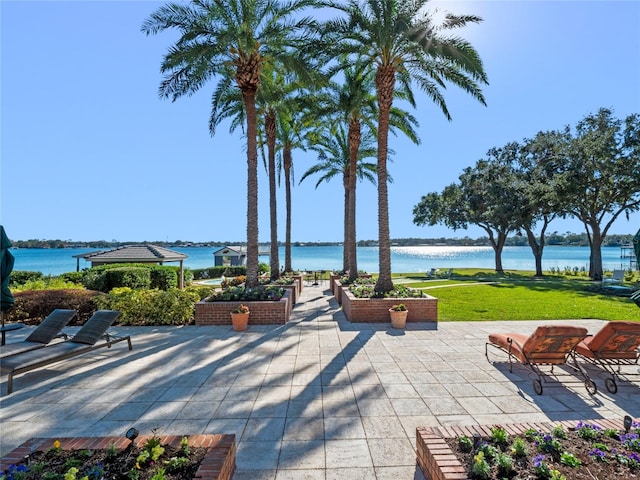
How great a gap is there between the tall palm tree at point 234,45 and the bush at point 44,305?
16.4ft

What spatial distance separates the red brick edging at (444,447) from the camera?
275cm

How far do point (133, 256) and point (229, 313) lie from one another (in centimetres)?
1443

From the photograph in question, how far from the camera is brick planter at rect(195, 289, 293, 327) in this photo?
382 inches

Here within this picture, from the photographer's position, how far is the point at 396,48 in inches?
437

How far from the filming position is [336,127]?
18.9 meters

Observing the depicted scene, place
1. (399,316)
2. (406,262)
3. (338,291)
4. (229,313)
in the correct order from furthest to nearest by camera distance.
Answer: (406,262)
(338,291)
(229,313)
(399,316)

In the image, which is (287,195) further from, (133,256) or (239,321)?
(239,321)

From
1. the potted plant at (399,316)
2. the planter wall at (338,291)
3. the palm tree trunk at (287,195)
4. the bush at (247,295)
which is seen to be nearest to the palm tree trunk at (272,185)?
the palm tree trunk at (287,195)

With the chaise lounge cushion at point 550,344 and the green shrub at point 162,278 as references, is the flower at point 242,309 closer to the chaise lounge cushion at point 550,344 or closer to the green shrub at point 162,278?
the chaise lounge cushion at point 550,344

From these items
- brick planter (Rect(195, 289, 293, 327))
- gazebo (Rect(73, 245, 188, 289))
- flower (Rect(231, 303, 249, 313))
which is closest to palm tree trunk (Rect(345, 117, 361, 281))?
brick planter (Rect(195, 289, 293, 327))

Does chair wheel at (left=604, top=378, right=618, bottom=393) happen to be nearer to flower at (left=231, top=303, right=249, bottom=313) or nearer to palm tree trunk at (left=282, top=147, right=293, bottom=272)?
flower at (left=231, top=303, right=249, bottom=313)

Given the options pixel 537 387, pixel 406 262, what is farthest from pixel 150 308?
pixel 406 262

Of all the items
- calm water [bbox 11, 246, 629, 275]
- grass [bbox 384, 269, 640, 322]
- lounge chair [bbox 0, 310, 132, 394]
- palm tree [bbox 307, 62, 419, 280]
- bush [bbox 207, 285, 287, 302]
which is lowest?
calm water [bbox 11, 246, 629, 275]

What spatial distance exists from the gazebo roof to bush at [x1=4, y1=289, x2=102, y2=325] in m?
10.5
